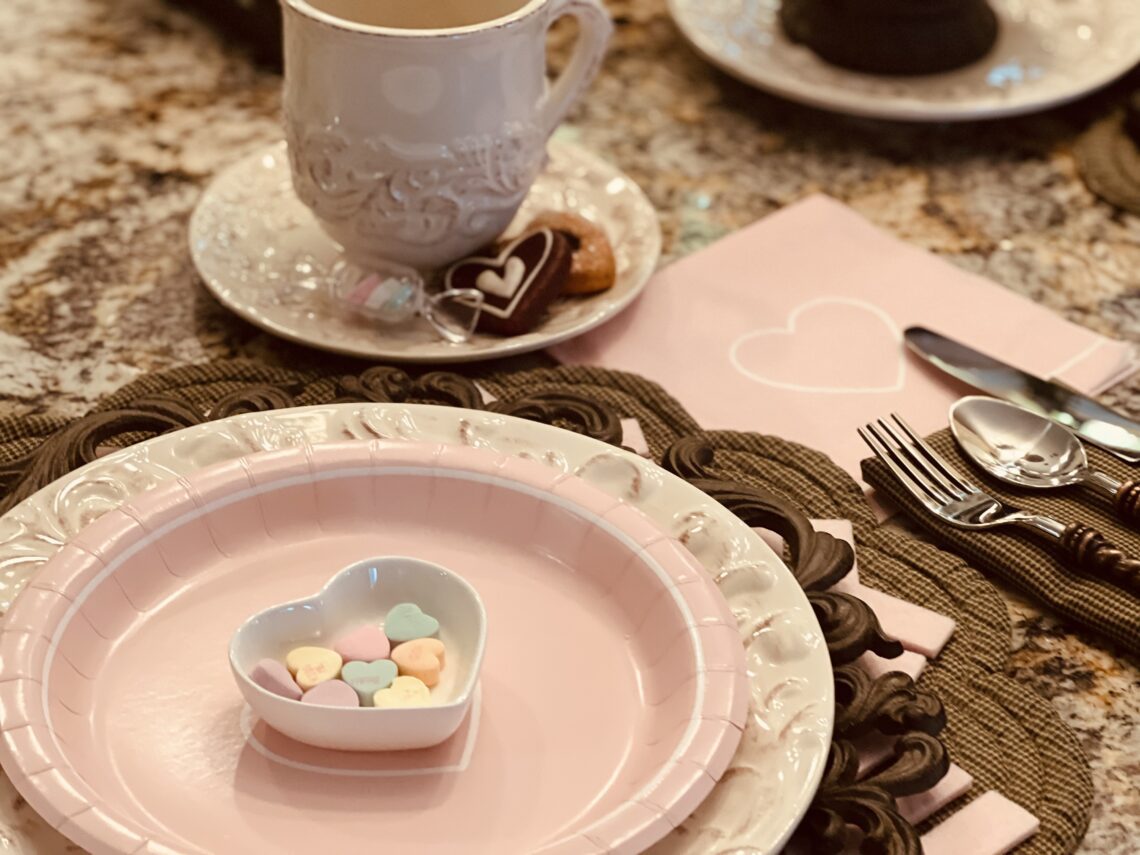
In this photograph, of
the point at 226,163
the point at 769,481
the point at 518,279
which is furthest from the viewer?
the point at 226,163

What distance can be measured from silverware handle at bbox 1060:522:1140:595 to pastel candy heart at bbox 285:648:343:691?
41 centimetres

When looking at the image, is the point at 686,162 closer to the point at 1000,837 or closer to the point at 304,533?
the point at 304,533

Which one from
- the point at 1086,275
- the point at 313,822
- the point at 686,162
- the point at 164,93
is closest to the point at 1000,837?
the point at 313,822

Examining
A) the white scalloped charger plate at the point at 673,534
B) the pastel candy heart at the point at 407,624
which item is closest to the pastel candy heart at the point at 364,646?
the pastel candy heart at the point at 407,624

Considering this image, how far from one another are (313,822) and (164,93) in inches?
36.0

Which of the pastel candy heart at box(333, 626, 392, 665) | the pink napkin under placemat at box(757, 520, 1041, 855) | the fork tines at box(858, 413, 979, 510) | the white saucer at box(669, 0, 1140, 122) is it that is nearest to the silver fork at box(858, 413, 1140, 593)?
the fork tines at box(858, 413, 979, 510)

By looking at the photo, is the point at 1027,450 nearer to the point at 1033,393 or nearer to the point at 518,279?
the point at 1033,393

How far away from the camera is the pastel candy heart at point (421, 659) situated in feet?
1.81

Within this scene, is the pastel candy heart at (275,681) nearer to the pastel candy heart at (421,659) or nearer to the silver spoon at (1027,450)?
the pastel candy heart at (421,659)

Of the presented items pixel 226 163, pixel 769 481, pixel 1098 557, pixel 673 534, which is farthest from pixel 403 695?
pixel 226 163

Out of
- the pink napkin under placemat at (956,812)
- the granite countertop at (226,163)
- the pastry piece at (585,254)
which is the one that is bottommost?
the granite countertop at (226,163)

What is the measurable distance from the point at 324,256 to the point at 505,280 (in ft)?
0.53

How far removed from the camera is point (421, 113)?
0.80 metres

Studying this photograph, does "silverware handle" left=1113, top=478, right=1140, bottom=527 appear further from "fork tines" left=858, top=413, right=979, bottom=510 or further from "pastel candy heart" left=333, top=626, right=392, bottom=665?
"pastel candy heart" left=333, top=626, right=392, bottom=665
